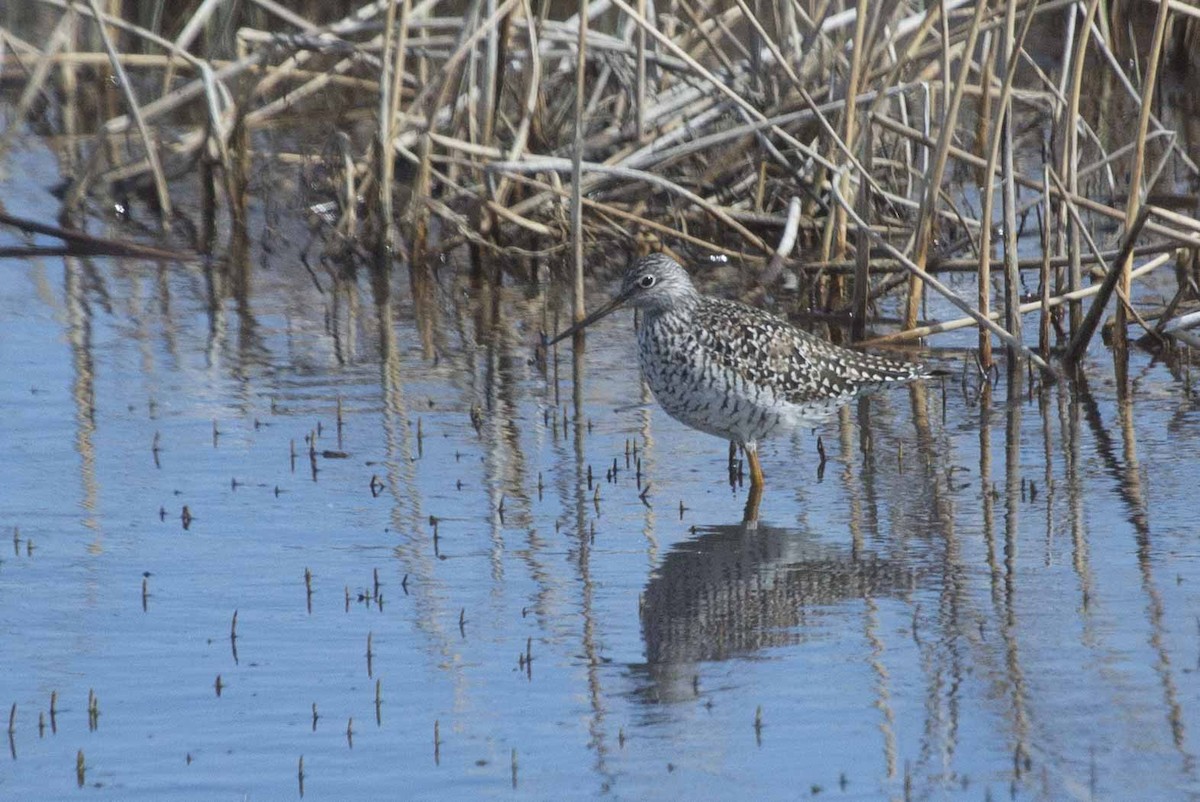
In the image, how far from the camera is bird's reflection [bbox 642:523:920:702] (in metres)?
5.86

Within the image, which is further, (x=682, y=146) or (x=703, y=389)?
(x=682, y=146)

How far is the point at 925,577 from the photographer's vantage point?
21.3 ft

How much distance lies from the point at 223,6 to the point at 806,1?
6.76 meters

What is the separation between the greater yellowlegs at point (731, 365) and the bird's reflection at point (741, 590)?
607mm

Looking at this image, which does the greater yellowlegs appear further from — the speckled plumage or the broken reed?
the broken reed

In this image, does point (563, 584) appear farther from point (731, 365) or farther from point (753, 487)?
point (731, 365)

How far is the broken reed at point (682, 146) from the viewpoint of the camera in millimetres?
9586

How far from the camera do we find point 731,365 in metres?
7.64

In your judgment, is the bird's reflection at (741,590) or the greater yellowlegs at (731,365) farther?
the greater yellowlegs at (731,365)

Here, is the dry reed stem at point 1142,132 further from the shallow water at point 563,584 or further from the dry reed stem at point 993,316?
the shallow water at point 563,584

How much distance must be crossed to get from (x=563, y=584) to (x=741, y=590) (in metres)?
0.63

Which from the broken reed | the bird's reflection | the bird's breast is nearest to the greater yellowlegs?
the bird's breast

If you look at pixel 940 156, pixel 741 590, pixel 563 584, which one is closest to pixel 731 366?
pixel 741 590

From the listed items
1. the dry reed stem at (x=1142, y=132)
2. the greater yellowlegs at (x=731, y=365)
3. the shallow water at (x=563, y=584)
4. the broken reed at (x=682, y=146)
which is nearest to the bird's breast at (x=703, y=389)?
the greater yellowlegs at (x=731, y=365)
